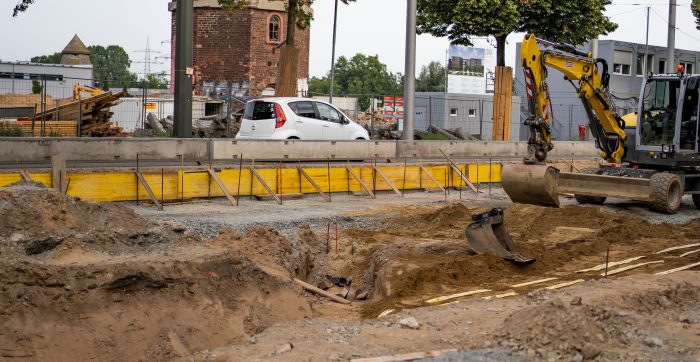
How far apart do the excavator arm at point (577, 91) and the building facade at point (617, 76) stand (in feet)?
94.5

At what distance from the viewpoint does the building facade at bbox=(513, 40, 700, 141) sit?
49.4 metres

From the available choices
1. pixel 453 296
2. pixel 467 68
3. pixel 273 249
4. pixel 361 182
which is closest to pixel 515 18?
pixel 361 182

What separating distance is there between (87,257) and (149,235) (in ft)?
3.37

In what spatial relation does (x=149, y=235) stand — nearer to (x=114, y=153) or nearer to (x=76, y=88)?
(x=114, y=153)

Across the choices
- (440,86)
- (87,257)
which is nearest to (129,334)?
(87,257)

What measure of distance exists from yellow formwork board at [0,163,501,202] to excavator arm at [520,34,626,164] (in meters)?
3.77

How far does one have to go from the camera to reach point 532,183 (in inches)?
659

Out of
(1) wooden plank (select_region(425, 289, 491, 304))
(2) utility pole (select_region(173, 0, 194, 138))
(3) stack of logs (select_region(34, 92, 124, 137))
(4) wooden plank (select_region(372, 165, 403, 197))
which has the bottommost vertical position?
(1) wooden plank (select_region(425, 289, 491, 304))

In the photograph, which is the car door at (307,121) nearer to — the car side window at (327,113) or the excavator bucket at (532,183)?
the car side window at (327,113)

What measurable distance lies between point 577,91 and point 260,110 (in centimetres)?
789

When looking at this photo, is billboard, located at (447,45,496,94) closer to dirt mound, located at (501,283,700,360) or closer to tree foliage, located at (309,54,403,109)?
tree foliage, located at (309,54,403,109)

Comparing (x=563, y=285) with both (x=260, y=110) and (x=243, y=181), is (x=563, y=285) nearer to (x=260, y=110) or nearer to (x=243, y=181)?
(x=243, y=181)

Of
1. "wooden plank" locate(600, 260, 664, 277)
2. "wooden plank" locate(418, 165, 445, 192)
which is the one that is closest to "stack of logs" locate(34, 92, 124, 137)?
"wooden plank" locate(418, 165, 445, 192)

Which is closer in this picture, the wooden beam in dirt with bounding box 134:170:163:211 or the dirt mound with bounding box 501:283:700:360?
the dirt mound with bounding box 501:283:700:360
